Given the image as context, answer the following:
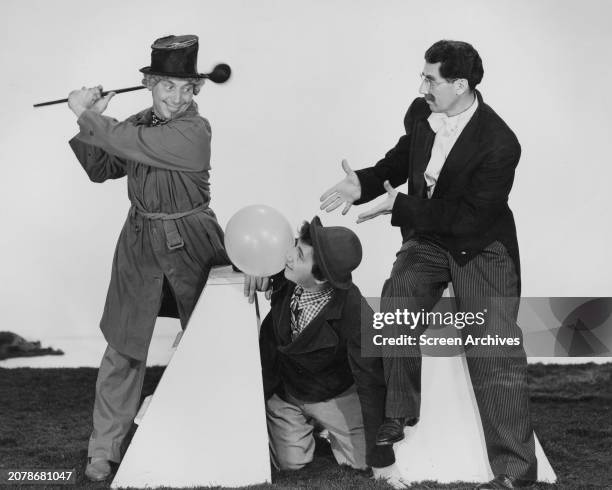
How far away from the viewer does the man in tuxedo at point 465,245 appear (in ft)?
11.2

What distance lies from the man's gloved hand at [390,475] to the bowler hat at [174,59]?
133cm

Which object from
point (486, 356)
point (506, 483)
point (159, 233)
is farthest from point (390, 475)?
point (159, 233)

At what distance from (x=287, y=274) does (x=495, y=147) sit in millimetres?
730

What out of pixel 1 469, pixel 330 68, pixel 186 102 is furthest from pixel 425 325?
pixel 330 68

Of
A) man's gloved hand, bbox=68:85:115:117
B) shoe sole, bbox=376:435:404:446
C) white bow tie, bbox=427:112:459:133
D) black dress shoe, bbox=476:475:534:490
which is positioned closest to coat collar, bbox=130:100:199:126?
man's gloved hand, bbox=68:85:115:117

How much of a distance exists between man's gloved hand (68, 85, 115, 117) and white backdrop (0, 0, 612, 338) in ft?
7.83

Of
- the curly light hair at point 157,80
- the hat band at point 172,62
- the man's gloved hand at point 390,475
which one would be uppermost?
the hat band at point 172,62

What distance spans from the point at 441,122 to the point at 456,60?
0.22 m

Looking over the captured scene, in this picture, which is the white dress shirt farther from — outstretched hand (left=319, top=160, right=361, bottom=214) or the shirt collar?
outstretched hand (left=319, top=160, right=361, bottom=214)

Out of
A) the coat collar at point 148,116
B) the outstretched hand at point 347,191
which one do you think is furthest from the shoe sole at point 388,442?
the coat collar at point 148,116

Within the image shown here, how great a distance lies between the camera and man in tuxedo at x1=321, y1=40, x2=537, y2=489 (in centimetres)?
343

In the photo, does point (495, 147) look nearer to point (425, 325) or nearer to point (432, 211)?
point (432, 211)

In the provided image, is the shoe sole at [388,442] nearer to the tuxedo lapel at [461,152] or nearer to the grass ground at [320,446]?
the grass ground at [320,446]

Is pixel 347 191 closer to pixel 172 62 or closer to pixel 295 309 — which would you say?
pixel 295 309
